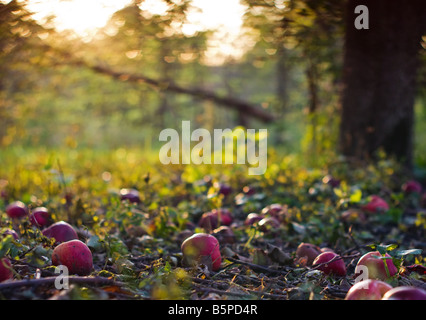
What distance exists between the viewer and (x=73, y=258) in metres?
1.91

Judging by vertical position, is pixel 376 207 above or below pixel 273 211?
below

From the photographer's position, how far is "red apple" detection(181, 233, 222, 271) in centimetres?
209

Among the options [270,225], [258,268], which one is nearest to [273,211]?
[270,225]

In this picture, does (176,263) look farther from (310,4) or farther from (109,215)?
(310,4)

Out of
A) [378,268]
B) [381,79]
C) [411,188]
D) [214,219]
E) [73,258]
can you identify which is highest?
[381,79]

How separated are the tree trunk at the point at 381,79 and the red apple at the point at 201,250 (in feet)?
9.88

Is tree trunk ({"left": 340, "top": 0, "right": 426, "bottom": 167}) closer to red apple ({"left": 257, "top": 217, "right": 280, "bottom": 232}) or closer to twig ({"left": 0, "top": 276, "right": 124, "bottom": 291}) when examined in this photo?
red apple ({"left": 257, "top": 217, "right": 280, "bottom": 232})

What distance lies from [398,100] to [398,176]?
2.74 ft

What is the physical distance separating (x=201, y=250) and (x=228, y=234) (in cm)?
60

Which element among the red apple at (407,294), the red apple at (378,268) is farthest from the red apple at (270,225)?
the red apple at (407,294)

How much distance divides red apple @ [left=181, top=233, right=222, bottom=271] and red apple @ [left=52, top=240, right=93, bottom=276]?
1.58 ft

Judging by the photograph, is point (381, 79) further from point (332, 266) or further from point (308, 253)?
point (332, 266)
